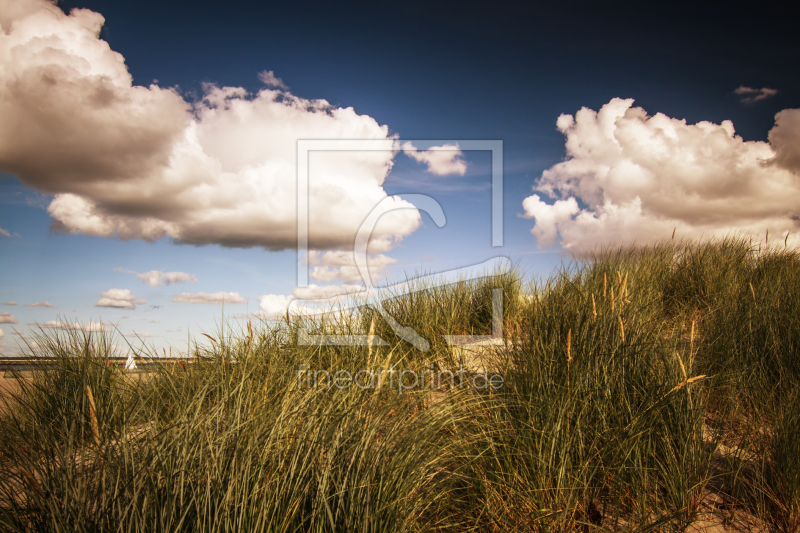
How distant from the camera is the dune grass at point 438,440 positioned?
187cm

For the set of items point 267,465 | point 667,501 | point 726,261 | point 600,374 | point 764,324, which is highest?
point 726,261

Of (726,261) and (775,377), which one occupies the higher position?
(726,261)

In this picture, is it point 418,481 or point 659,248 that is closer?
point 418,481

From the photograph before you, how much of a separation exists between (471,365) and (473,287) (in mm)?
2590

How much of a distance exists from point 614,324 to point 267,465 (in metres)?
2.88

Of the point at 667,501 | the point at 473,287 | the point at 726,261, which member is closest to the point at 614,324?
the point at 667,501

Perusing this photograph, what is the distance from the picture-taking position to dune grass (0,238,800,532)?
6.13ft

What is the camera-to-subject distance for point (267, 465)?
2.13 meters

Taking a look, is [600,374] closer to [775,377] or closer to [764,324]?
[775,377]

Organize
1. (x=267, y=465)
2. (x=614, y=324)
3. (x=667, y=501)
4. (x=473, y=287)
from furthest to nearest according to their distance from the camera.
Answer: (x=473, y=287) → (x=614, y=324) → (x=667, y=501) → (x=267, y=465)

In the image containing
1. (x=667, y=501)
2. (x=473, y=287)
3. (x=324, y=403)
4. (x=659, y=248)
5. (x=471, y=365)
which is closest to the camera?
(x=667, y=501)

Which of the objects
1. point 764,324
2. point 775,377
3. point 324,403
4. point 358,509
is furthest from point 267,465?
point 764,324

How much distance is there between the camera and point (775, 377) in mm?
3885

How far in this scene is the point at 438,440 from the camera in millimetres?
2697
